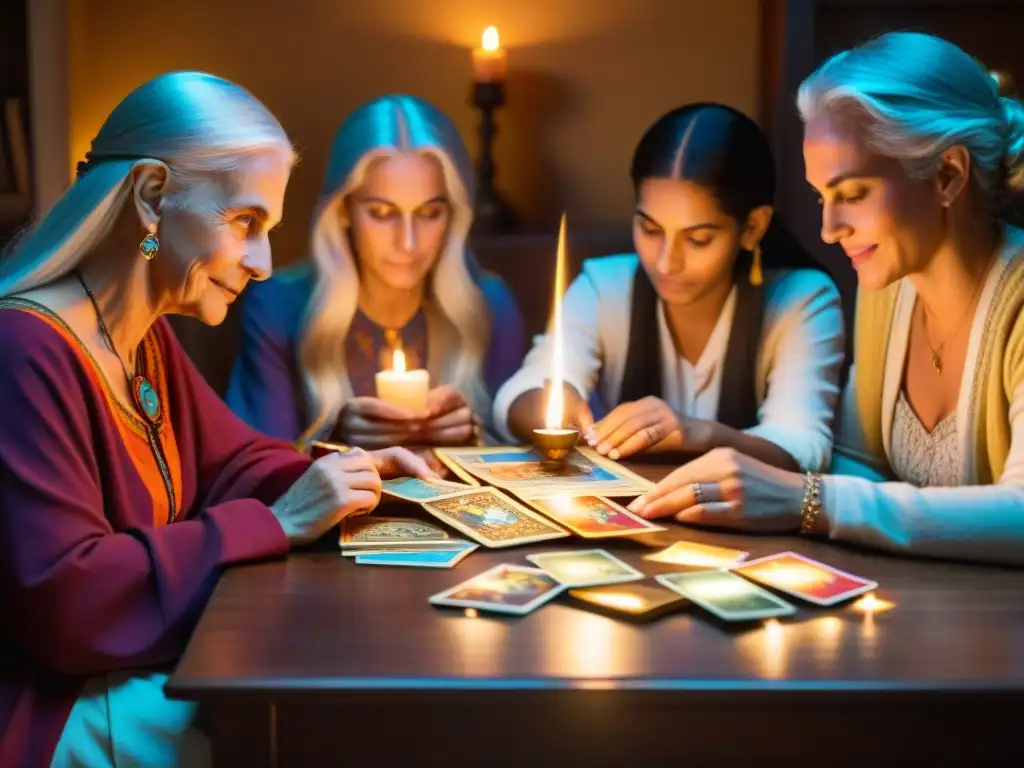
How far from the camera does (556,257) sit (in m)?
2.69

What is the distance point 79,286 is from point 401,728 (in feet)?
2.70

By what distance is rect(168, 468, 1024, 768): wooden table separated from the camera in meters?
1.09

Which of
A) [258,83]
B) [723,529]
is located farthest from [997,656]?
[258,83]

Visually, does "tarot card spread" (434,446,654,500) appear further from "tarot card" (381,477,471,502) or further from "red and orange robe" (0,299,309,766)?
"red and orange robe" (0,299,309,766)

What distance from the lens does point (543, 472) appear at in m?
1.92

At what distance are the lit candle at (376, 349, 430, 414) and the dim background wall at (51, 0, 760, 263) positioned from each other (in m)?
0.71

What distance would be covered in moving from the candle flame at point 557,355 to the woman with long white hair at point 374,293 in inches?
7.9

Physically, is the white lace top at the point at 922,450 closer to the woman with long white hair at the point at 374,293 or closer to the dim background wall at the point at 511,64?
the woman with long white hair at the point at 374,293

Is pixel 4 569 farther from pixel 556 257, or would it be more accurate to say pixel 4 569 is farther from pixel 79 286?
pixel 556 257

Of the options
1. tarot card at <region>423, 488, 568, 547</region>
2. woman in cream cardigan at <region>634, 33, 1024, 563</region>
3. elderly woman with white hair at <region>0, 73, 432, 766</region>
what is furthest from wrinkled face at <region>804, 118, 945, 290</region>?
elderly woman with white hair at <region>0, 73, 432, 766</region>

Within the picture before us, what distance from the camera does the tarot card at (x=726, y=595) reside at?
4.17 feet

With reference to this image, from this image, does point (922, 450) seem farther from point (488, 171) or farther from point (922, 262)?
point (488, 171)

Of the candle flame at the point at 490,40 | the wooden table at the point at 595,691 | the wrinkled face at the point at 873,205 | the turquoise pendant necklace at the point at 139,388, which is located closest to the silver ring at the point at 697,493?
the wooden table at the point at 595,691

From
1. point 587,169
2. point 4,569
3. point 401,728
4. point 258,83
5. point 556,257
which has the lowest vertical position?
point 401,728
